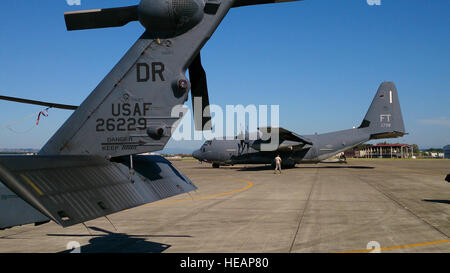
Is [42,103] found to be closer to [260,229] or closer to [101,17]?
[101,17]

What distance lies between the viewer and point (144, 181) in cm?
430

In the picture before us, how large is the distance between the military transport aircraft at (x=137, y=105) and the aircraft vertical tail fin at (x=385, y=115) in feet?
106

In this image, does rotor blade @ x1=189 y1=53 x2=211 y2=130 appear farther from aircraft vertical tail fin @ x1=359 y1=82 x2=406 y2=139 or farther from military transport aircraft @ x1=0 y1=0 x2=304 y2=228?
aircraft vertical tail fin @ x1=359 y1=82 x2=406 y2=139

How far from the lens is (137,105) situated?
4.49m

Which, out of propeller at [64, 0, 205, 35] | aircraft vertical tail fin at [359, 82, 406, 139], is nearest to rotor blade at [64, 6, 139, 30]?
propeller at [64, 0, 205, 35]

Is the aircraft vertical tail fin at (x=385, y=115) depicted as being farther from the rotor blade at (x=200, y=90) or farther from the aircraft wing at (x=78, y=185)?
the aircraft wing at (x=78, y=185)

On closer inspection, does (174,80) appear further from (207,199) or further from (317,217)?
(207,199)

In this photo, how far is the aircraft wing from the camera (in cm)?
275

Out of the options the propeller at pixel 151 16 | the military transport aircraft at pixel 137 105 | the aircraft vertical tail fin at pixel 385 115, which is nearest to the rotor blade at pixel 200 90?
the military transport aircraft at pixel 137 105

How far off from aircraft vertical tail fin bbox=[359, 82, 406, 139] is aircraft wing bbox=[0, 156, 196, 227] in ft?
108

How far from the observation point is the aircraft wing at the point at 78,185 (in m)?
2.75

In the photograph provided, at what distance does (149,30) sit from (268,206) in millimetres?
9400
